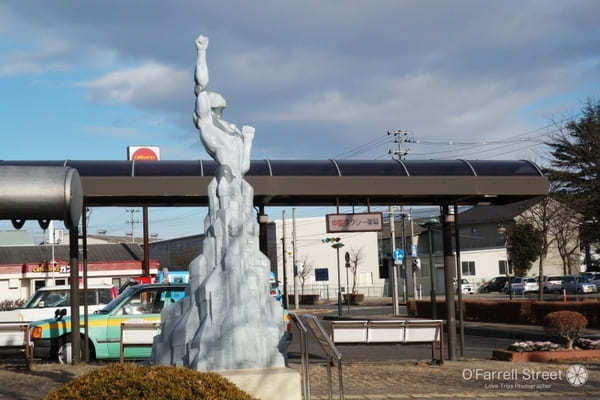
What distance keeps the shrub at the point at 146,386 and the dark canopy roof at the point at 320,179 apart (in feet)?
31.2

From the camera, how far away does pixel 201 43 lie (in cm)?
1417

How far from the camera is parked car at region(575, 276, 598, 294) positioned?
54312 mm

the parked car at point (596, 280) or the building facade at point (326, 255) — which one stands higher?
the building facade at point (326, 255)

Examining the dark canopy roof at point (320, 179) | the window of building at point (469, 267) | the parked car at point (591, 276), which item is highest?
the dark canopy roof at point (320, 179)

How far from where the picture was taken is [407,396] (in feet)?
37.2

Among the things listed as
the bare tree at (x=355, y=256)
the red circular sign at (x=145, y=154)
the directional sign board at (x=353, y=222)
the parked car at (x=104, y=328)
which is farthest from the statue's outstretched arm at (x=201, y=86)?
the bare tree at (x=355, y=256)

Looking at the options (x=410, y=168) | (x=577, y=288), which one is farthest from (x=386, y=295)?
(x=410, y=168)

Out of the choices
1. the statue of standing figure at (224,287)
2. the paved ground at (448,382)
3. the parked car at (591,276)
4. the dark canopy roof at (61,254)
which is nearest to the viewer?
the paved ground at (448,382)

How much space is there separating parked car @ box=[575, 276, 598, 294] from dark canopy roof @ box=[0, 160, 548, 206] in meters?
40.9

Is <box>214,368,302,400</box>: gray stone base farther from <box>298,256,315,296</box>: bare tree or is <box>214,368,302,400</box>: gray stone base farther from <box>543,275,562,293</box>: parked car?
<box>298,256,315,296</box>: bare tree

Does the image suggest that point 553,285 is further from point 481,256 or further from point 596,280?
point 481,256

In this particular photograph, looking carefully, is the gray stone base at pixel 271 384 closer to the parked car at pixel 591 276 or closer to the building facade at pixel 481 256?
the parked car at pixel 591 276

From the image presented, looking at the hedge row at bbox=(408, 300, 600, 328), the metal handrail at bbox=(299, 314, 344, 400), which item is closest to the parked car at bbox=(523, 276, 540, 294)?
the hedge row at bbox=(408, 300, 600, 328)

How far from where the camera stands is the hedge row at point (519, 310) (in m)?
27.2
